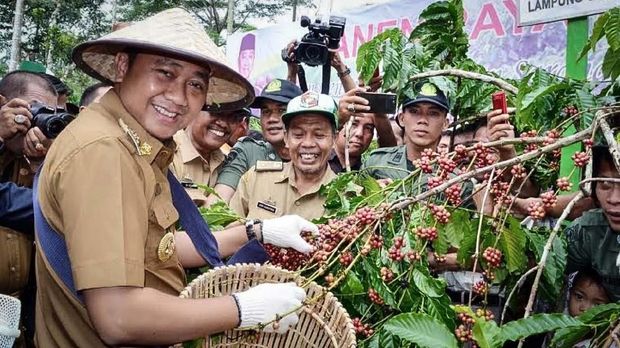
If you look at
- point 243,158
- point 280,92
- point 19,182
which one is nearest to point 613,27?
point 280,92

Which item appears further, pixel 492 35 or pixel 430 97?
pixel 492 35

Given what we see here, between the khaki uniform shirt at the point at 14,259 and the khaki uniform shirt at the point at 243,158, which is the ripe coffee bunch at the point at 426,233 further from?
the khaki uniform shirt at the point at 243,158

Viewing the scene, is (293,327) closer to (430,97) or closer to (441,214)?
(441,214)

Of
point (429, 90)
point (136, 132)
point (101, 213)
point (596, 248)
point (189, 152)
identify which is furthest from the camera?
point (189, 152)

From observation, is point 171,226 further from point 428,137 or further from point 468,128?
point 468,128

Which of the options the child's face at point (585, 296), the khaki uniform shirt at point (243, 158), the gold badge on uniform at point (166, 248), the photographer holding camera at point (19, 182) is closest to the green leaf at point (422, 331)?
the gold badge on uniform at point (166, 248)

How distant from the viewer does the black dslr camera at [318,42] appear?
10.9ft

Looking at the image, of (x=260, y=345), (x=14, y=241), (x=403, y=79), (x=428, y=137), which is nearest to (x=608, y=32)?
(x=403, y=79)

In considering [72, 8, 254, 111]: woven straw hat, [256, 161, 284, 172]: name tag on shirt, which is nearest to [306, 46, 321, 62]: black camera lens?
[256, 161, 284, 172]: name tag on shirt

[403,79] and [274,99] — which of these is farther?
[274,99]

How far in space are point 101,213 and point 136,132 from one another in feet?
1.05

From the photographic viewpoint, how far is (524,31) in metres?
5.31

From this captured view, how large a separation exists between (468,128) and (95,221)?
2630 millimetres

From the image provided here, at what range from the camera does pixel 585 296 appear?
2.49 meters
